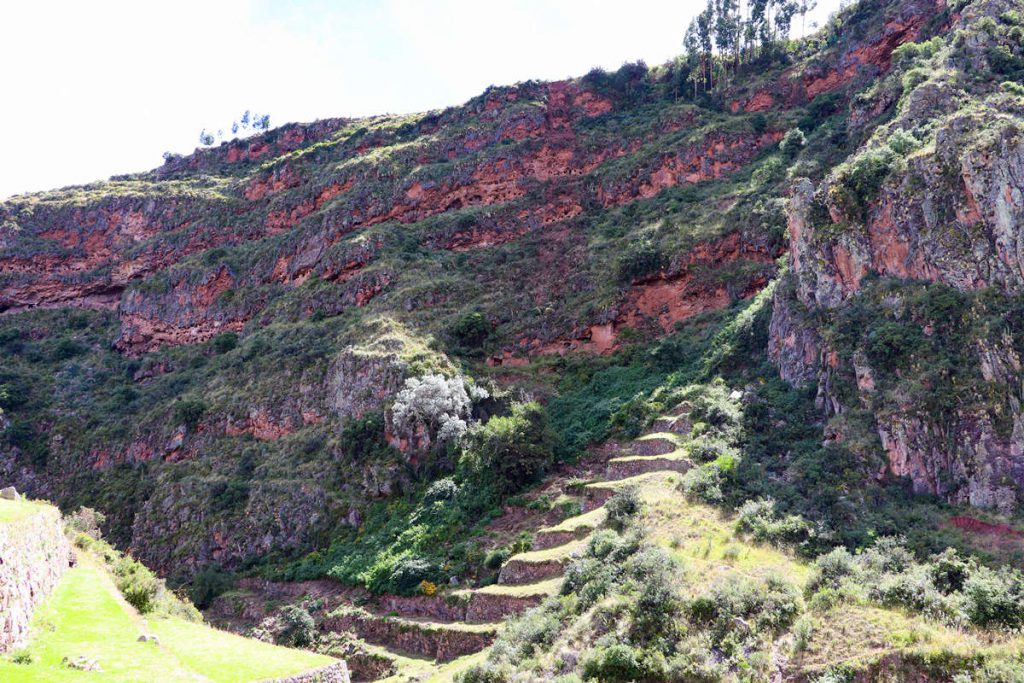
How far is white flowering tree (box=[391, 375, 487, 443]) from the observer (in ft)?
127

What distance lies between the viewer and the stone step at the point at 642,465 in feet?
99.2

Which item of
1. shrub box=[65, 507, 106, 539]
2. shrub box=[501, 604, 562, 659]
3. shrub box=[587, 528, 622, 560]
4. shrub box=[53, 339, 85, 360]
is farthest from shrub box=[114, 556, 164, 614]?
shrub box=[53, 339, 85, 360]

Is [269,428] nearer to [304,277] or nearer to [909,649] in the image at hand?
[304,277]

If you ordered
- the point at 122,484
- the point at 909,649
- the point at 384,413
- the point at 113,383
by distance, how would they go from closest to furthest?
the point at 909,649, the point at 384,413, the point at 122,484, the point at 113,383

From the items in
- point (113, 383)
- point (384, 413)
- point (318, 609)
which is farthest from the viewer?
point (113, 383)

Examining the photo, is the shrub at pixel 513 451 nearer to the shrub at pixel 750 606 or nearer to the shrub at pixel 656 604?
the shrub at pixel 656 604

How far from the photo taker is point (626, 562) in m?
24.1

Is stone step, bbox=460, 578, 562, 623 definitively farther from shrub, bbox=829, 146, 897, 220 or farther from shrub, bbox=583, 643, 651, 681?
shrub, bbox=829, 146, 897, 220

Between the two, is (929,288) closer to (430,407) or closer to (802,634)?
(802,634)

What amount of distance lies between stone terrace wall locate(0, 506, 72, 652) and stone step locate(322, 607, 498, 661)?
12.7 meters

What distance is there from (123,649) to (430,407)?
23.2 meters

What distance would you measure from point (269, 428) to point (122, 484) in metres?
9.72

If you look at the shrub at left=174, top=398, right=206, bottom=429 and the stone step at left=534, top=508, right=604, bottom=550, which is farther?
the shrub at left=174, top=398, right=206, bottom=429

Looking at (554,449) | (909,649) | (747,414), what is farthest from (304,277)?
(909,649)
